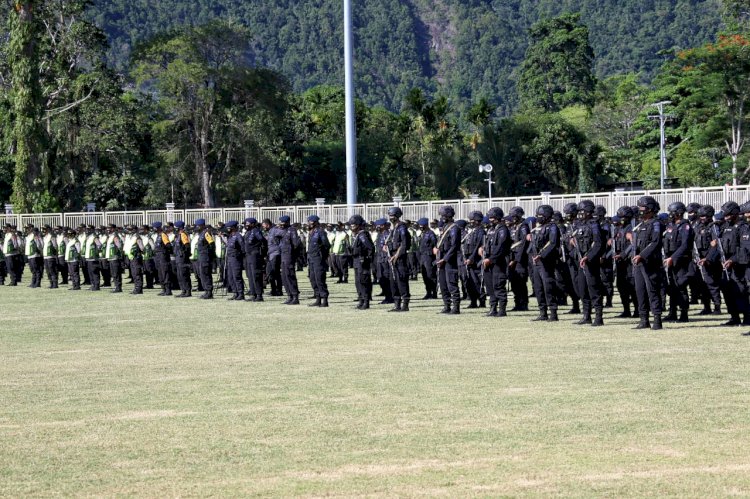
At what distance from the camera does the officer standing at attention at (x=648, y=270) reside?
17.7m

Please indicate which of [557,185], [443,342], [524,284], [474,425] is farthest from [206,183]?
[474,425]

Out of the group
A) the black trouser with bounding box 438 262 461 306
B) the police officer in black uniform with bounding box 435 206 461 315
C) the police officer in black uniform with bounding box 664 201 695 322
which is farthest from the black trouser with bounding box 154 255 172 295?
the police officer in black uniform with bounding box 664 201 695 322

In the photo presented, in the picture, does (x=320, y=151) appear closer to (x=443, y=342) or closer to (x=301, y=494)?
(x=443, y=342)

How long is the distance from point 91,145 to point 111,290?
103 ft

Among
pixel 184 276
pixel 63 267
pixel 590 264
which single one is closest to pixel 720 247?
pixel 590 264

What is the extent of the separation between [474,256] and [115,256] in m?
13.0

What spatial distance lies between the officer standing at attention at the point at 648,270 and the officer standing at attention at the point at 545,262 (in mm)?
1775

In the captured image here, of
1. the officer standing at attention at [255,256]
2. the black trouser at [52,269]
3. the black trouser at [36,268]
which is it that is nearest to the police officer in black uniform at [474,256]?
the officer standing at attention at [255,256]

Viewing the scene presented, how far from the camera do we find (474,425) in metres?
9.52

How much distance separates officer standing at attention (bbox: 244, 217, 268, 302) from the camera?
26.5m

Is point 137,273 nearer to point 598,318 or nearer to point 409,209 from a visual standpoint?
point 409,209

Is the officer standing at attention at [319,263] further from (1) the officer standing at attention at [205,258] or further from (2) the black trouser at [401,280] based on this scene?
(1) the officer standing at attention at [205,258]

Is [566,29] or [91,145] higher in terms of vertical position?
A: [566,29]

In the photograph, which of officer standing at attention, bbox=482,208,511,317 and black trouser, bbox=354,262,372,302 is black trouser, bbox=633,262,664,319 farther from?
black trouser, bbox=354,262,372,302
